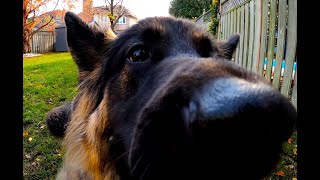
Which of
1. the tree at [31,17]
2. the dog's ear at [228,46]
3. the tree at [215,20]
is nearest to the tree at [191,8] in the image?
the tree at [31,17]

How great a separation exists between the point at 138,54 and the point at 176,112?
46.1 inches

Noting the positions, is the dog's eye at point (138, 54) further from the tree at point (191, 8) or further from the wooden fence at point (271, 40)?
the tree at point (191, 8)

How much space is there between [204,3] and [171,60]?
38.6m

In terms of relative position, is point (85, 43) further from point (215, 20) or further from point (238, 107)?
point (215, 20)

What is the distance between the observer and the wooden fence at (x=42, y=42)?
33566mm

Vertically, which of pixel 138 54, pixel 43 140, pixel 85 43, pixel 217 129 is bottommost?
pixel 43 140

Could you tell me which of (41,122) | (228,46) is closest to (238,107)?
(228,46)

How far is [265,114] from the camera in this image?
1.36m

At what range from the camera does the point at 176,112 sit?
1.55 metres

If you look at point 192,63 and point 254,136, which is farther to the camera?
point 192,63

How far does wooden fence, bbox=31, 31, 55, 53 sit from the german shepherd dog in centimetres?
3346

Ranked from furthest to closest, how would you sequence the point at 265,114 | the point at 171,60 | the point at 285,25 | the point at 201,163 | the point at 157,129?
the point at 285,25 → the point at 171,60 → the point at 157,129 → the point at 201,163 → the point at 265,114
